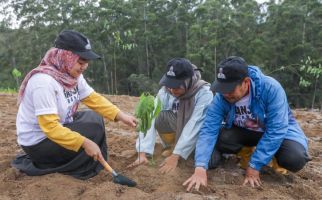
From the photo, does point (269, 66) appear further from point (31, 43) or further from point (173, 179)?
point (173, 179)

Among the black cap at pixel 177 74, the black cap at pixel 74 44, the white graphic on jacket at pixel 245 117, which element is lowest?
the white graphic on jacket at pixel 245 117

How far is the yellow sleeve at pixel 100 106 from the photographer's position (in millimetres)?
3223

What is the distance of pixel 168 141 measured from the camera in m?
3.55

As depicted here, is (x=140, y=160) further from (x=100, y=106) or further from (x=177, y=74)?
(x=177, y=74)

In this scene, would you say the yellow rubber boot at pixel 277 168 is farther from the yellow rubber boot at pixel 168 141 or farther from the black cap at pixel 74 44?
the black cap at pixel 74 44

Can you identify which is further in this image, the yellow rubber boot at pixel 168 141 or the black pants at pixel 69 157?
the yellow rubber boot at pixel 168 141

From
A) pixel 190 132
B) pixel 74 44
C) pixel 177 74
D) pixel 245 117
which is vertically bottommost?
pixel 190 132

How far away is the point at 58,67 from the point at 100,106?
24.4 inches

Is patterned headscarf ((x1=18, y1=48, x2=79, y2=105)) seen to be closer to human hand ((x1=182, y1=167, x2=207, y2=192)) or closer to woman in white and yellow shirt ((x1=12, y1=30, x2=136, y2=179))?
woman in white and yellow shirt ((x1=12, y1=30, x2=136, y2=179))

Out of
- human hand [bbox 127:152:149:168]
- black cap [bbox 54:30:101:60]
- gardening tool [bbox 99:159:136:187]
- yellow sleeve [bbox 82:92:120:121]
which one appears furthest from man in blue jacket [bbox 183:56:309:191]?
black cap [bbox 54:30:101:60]

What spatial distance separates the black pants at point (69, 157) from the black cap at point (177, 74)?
1.92 feet

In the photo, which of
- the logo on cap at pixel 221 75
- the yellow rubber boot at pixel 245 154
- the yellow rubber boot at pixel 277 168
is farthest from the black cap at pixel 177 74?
the yellow rubber boot at pixel 277 168

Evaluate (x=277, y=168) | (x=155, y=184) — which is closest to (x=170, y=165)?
(x=155, y=184)

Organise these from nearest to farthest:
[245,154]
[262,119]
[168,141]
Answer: [262,119] < [245,154] < [168,141]
